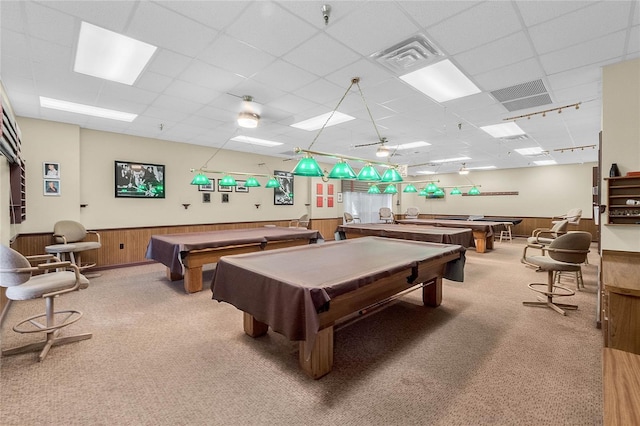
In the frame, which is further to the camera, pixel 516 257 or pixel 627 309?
pixel 516 257

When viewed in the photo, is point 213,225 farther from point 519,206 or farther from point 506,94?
point 519,206

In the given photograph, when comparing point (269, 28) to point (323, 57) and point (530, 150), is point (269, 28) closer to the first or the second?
point (323, 57)

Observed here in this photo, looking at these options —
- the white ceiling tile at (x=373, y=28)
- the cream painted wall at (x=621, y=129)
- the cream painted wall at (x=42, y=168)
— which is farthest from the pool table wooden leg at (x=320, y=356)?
the cream painted wall at (x=42, y=168)

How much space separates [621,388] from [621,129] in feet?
11.4

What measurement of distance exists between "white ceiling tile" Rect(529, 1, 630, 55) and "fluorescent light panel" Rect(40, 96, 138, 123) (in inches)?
227

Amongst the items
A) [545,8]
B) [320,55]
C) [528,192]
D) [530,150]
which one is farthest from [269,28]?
[528,192]

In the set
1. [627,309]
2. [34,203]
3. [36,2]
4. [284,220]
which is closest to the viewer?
[627,309]

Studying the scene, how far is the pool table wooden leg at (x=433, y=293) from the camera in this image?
12.5 feet

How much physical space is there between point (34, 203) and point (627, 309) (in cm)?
793

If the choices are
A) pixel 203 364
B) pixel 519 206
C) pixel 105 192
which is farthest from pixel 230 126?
pixel 519 206

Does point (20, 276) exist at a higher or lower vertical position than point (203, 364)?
higher

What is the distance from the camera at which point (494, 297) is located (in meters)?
4.20

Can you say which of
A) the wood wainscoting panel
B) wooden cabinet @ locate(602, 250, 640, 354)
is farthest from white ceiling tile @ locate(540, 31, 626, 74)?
the wood wainscoting panel

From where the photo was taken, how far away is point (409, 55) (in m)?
2.97
